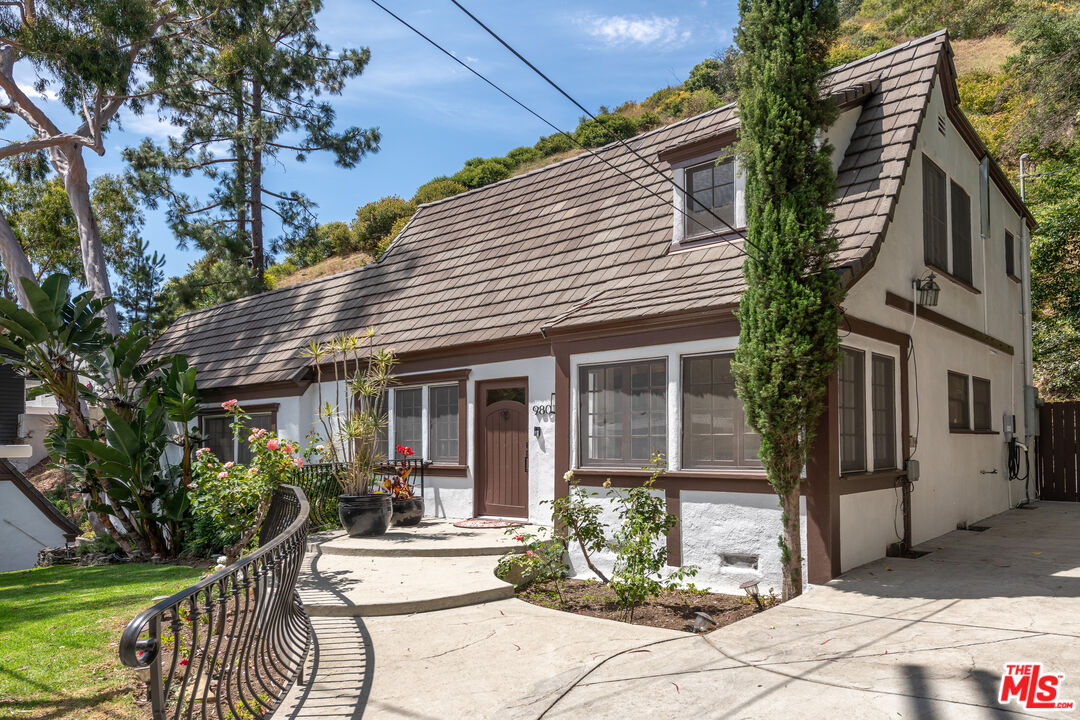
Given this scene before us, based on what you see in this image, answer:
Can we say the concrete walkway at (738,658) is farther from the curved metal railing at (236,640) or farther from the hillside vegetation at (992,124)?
the hillside vegetation at (992,124)

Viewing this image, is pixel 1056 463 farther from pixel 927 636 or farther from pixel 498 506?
pixel 927 636

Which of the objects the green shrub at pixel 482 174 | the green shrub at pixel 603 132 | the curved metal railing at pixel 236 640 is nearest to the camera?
the curved metal railing at pixel 236 640

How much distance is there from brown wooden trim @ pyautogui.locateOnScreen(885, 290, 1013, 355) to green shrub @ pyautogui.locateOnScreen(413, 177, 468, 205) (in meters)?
33.3

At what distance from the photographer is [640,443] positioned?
927cm

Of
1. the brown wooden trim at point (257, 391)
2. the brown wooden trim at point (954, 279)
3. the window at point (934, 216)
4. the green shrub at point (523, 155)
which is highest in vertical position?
the green shrub at point (523, 155)

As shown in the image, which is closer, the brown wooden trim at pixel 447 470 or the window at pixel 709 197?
the window at pixel 709 197

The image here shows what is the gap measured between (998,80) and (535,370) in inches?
1478

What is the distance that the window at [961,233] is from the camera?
38.0 feet

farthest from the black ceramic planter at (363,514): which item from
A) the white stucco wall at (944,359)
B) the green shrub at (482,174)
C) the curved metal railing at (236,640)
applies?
the green shrub at (482,174)

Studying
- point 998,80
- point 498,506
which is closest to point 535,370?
point 498,506

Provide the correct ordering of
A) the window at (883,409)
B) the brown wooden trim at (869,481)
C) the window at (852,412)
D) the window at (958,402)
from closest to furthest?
the brown wooden trim at (869,481), the window at (852,412), the window at (883,409), the window at (958,402)

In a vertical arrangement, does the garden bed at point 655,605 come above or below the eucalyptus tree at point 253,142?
below

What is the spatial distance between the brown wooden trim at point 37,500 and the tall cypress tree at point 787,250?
1742cm

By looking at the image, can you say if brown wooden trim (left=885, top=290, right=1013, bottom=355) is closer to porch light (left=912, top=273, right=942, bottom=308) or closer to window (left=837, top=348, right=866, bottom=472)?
porch light (left=912, top=273, right=942, bottom=308)
